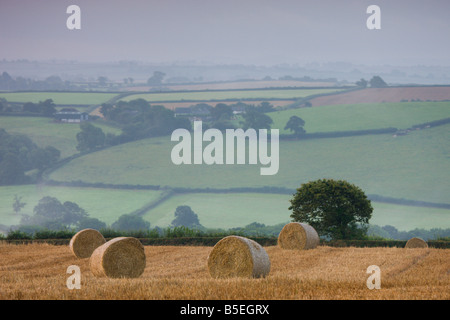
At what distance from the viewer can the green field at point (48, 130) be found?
395 feet

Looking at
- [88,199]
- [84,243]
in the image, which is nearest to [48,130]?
[88,199]

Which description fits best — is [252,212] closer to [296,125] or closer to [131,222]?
[131,222]

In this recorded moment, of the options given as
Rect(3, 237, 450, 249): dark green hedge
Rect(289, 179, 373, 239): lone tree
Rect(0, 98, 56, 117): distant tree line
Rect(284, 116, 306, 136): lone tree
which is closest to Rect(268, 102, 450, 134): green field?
Rect(284, 116, 306, 136): lone tree

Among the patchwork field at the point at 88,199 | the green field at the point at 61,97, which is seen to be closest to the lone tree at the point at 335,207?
the patchwork field at the point at 88,199

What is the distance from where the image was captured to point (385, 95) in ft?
420

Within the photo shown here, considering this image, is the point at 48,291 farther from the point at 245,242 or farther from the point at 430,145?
the point at 430,145

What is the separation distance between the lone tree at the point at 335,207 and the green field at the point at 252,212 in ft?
184

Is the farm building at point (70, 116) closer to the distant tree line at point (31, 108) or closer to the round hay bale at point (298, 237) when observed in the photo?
the distant tree line at point (31, 108)

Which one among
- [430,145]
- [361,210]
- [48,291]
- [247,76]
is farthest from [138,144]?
[48,291]

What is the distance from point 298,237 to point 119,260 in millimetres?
10744

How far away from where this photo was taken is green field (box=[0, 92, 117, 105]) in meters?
135

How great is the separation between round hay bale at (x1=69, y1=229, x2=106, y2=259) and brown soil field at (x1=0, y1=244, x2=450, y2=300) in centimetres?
40

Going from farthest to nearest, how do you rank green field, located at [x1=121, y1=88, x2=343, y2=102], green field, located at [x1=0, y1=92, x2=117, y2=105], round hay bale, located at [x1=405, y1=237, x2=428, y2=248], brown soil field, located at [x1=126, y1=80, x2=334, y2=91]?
1. brown soil field, located at [x1=126, y1=80, x2=334, y2=91]
2. green field, located at [x1=121, y1=88, x2=343, y2=102]
3. green field, located at [x1=0, y1=92, x2=117, y2=105]
4. round hay bale, located at [x1=405, y1=237, x2=428, y2=248]

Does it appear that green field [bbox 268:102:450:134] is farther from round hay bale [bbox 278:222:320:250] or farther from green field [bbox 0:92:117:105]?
round hay bale [bbox 278:222:320:250]
